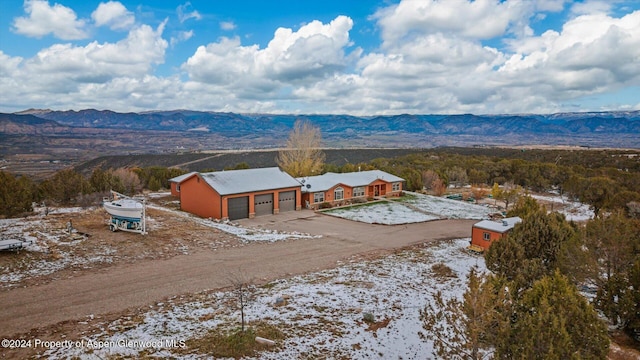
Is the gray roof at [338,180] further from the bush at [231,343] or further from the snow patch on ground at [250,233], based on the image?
the bush at [231,343]

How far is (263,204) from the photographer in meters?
35.2

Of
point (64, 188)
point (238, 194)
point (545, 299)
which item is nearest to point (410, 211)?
point (238, 194)

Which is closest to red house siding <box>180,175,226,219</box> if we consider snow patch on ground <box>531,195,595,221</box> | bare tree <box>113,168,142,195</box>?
bare tree <box>113,168,142,195</box>

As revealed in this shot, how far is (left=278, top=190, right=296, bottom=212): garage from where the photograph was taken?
36.6 m

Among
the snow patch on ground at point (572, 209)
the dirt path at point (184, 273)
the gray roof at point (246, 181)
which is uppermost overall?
the gray roof at point (246, 181)

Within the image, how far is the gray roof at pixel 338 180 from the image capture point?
1580 inches

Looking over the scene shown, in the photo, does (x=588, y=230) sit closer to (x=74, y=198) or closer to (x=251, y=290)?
(x=251, y=290)

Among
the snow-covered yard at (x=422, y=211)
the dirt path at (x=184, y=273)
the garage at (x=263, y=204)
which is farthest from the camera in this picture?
the snow-covered yard at (x=422, y=211)

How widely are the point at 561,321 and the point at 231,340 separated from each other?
343 inches

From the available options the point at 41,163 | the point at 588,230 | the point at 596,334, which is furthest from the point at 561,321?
the point at 41,163

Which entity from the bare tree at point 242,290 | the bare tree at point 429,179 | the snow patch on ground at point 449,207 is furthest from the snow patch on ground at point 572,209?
the bare tree at point 242,290

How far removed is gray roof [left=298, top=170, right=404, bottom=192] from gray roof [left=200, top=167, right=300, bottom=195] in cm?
279

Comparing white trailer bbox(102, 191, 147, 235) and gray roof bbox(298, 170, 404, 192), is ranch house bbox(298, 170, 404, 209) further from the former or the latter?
white trailer bbox(102, 191, 147, 235)

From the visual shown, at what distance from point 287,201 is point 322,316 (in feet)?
75.8
